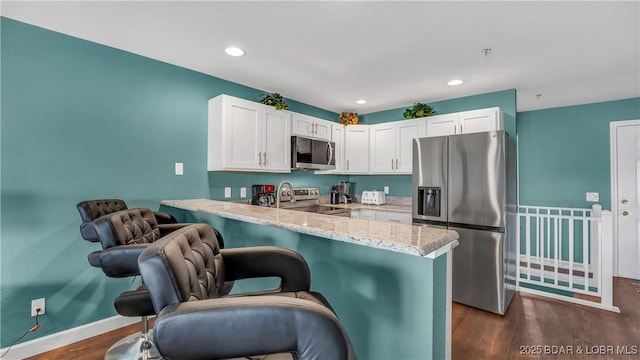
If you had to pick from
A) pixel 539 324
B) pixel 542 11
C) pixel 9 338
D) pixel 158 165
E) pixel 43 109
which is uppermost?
pixel 542 11

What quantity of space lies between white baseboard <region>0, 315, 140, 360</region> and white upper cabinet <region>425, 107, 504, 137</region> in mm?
3794

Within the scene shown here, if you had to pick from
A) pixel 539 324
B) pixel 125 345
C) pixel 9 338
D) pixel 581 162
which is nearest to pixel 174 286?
pixel 125 345

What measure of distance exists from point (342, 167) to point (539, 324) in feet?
9.33

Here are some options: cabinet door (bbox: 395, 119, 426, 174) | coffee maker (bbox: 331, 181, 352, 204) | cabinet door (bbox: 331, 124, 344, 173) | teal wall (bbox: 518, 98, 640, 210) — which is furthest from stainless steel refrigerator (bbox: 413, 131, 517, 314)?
teal wall (bbox: 518, 98, 640, 210)

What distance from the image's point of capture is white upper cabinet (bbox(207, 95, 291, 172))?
2.80m

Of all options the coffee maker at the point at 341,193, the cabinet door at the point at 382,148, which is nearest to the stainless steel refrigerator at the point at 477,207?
the cabinet door at the point at 382,148

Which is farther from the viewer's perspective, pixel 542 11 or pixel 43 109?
pixel 43 109

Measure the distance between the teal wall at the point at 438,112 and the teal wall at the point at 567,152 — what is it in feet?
4.55

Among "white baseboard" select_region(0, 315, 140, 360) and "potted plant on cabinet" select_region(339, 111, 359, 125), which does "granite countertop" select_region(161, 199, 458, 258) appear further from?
"potted plant on cabinet" select_region(339, 111, 359, 125)

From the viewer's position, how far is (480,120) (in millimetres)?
3195

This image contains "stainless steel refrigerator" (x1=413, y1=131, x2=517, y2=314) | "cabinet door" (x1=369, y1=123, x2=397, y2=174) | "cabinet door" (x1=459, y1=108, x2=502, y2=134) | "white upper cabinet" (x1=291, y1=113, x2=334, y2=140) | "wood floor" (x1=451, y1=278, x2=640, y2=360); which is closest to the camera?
"wood floor" (x1=451, y1=278, x2=640, y2=360)

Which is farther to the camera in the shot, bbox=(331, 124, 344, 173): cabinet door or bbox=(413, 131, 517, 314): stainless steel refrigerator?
bbox=(331, 124, 344, 173): cabinet door

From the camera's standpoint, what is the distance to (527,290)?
316 centimetres

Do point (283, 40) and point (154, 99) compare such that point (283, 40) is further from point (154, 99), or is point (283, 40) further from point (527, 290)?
point (527, 290)
